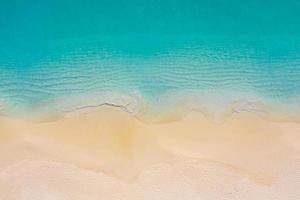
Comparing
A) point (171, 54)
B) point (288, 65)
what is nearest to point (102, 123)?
point (171, 54)

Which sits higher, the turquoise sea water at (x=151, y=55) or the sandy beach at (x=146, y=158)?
the turquoise sea water at (x=151, y=55)

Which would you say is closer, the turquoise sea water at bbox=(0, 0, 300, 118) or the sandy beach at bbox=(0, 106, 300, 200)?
the sandy beach at bbox=(0, 106, 300, 200)

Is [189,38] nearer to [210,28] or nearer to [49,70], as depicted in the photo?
[210,28]

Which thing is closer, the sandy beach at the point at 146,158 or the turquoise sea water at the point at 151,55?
the sandy beach at the point at 146,158

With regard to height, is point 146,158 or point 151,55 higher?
point 151,55

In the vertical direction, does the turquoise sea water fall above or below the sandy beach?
above
